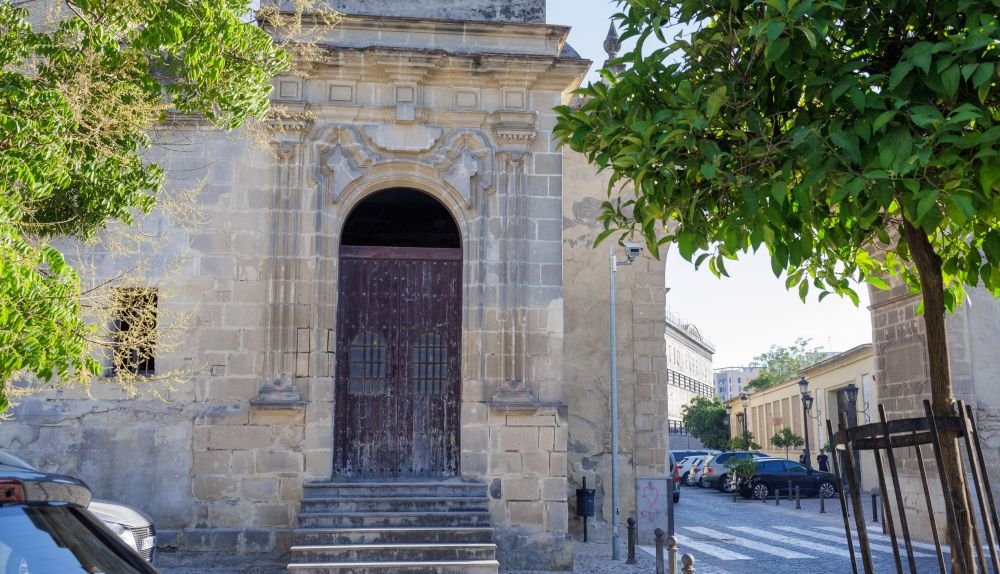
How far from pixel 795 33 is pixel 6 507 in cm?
382

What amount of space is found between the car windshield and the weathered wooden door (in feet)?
33.4

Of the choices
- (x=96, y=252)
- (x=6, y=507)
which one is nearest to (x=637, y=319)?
(x=96, y=252)

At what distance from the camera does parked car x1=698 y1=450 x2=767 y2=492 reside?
110 feet

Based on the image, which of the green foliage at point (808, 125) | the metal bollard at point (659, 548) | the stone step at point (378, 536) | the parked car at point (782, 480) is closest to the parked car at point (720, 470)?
the parked car at point (782, 480)

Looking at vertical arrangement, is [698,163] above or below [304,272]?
below

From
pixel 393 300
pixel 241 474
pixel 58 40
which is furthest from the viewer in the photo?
pixel 393 300

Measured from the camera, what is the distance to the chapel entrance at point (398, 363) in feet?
43.4

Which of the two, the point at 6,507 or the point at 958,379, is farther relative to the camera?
the point at 958,379

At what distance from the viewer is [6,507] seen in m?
2.84

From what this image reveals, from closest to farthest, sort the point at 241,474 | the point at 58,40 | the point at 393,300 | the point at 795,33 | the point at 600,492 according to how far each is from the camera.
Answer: the point at 795,33
the point at 58,40
the point at 241,474
the point at 393,300
the point at 600,492

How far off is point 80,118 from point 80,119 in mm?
11

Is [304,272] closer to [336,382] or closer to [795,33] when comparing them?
[336,382]

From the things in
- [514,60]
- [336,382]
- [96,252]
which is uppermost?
[514,60]

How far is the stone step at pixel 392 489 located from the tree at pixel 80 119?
500cm
